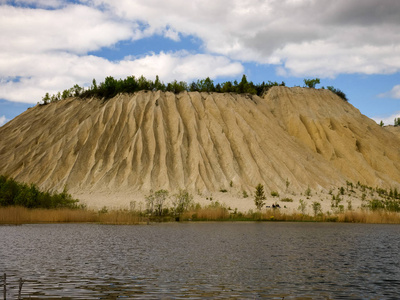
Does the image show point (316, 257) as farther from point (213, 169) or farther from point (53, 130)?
point (53, 130)

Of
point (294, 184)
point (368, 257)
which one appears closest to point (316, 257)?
point (368, 257)

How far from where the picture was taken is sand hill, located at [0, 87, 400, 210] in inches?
2467

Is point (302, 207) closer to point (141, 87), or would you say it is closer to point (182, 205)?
point (182, 205)

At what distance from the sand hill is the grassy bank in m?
10.6

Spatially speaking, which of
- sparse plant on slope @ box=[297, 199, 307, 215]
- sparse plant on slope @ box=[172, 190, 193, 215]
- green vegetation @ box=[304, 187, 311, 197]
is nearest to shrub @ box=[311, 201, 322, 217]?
sparse plant on slope @ box=[297, 199, 307, 215]

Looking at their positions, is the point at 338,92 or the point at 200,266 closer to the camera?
the point at 200,266

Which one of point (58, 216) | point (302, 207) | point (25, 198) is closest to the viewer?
point (58, 216)

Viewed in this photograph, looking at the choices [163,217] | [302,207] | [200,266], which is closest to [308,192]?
[302,207]

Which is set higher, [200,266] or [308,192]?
[308,192]

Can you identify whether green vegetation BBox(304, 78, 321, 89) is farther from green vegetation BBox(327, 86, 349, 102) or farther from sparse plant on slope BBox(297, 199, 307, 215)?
sparse plant on slope BBox(297, 199, 307, 215)

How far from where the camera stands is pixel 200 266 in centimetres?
1964

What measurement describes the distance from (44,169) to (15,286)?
52.8 m

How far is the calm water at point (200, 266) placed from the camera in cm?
1483

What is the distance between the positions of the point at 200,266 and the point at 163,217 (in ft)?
94.3
